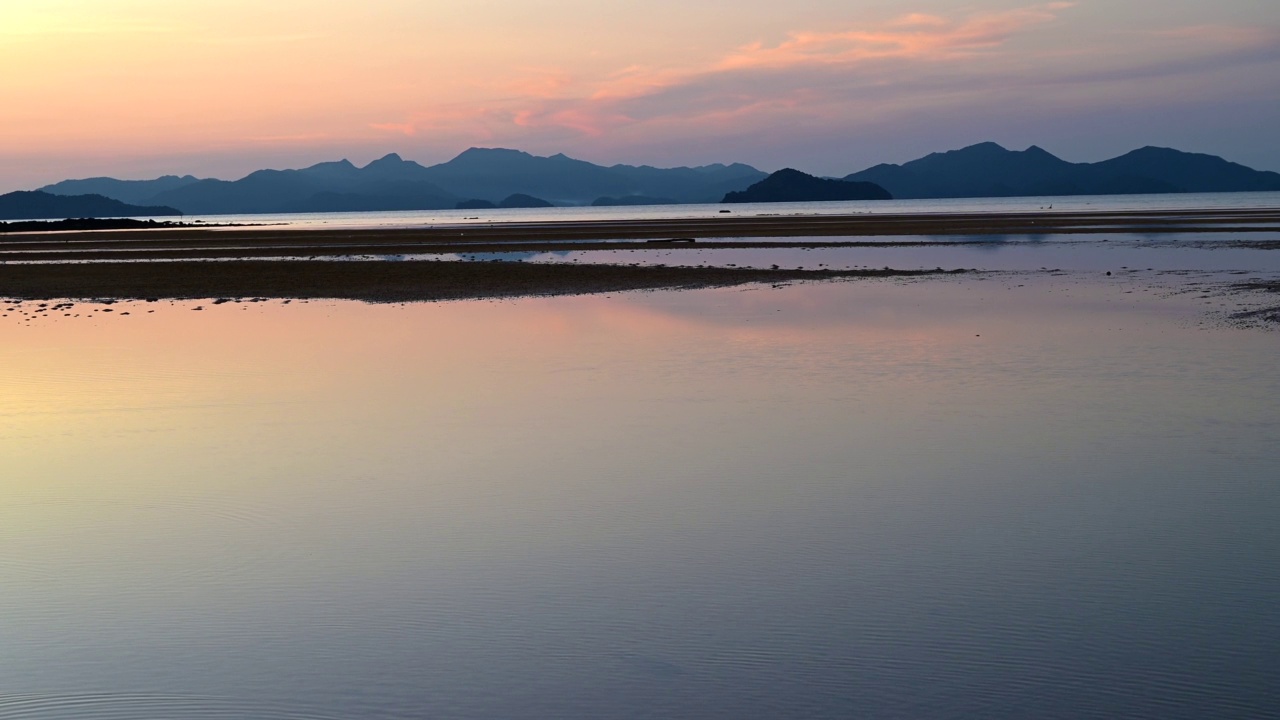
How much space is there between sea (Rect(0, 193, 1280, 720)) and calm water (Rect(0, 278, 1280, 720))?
3 centimetres

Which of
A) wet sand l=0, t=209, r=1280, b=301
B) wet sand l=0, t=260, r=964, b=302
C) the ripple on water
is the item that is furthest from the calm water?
wet sand l=0, t=209, r=1280, b=301

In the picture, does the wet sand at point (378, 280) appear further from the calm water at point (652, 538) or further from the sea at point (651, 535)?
the calm water at point (652, 538)

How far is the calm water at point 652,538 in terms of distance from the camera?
5.82 meters

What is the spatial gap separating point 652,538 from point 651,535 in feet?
0.26

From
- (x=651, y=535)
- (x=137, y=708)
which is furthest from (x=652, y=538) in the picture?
(x=137, y=708)

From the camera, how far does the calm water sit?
19.1 ft

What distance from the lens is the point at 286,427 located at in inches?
505

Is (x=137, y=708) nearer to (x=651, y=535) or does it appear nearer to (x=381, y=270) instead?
(x=651, y=535)

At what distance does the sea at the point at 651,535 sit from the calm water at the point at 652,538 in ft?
0.11

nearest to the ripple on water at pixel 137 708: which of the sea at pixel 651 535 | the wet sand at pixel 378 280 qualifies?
the sea at pixel 651 535

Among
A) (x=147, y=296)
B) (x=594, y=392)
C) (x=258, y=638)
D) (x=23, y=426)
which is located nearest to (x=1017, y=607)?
(x=258, y=638)

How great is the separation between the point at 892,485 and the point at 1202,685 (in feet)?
13.3

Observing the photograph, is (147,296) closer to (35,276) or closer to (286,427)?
(35,276)

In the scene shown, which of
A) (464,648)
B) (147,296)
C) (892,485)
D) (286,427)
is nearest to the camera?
(464,648)
